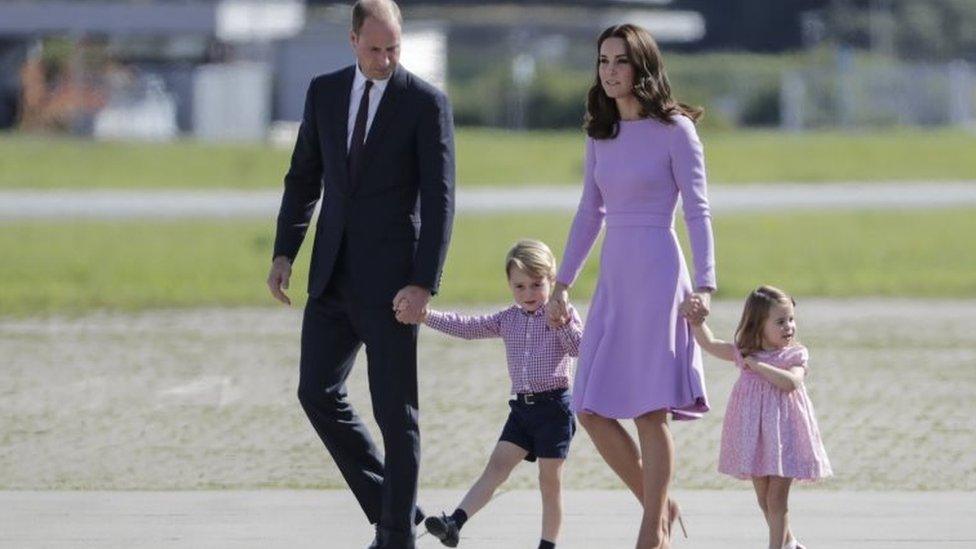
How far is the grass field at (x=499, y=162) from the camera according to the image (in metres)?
38.9

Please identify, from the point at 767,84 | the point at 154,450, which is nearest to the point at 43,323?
the point at 154,450

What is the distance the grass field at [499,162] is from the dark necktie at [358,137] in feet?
101

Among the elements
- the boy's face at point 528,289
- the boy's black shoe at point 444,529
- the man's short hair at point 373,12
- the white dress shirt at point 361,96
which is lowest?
the boy's black shoe at point 444,529

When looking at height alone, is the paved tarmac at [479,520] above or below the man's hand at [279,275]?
below

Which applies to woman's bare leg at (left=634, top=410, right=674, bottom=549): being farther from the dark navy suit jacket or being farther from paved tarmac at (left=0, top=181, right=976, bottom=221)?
paved tarmac at (left=0, top=181, right=976, bottom=221)

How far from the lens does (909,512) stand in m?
8.09

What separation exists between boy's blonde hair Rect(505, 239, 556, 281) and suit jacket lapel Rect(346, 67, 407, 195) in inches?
24.7

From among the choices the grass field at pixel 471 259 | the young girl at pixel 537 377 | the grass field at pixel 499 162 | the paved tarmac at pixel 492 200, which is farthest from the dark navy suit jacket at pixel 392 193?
the grass field at pixel 499 162

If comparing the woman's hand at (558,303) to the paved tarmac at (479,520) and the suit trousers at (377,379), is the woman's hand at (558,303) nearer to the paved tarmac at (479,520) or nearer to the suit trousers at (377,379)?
the suit trousers at (377,379)

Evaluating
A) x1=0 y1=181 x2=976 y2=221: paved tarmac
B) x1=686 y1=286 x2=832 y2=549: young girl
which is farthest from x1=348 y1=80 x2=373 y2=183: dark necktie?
x1=0 y1=181 x2=976 y2=221: paved tarmac

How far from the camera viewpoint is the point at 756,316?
6887mm

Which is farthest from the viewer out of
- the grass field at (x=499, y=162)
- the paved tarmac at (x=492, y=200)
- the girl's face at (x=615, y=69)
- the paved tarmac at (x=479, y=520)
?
the grass field at (x=499, y=162)

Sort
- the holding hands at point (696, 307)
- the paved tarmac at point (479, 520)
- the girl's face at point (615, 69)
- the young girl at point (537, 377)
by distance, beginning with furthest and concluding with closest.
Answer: the paved tarmac at point (479, 520)
the young girl at point (537, 377)
the girl's face at point (615, 69)
the holding hands at point (696, 307)

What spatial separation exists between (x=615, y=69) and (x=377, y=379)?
127 centimetres
